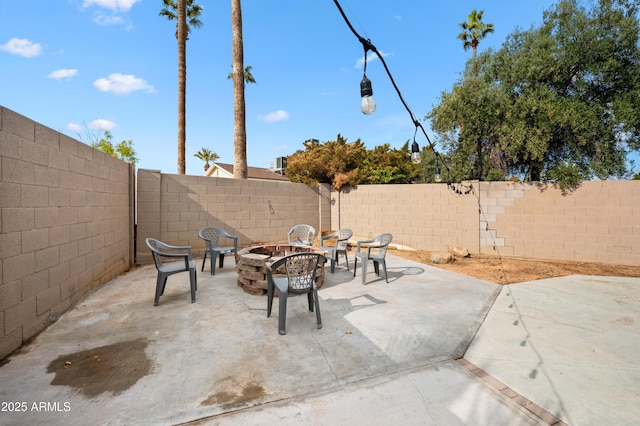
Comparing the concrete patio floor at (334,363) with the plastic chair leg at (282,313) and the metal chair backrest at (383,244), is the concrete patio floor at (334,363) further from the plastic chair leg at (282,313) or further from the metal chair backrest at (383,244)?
the metal chair backrest at (383,244)

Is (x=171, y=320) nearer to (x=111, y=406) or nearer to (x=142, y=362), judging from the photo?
(x=142, y=362)

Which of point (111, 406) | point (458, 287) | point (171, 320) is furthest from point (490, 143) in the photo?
point (111, 406)

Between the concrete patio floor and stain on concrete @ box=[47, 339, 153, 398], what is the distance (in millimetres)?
14

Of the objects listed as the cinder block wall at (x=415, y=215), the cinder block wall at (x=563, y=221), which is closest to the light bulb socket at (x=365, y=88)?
the cinder block wall at (x=415, y=215)

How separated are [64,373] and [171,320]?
108 cm

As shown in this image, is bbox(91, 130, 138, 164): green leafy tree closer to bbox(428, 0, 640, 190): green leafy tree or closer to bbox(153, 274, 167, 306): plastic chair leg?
bbox(153, 274, 167, 306): plastic chair leg

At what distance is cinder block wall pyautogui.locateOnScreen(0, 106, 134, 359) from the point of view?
8.10ft

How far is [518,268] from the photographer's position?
6191 mm

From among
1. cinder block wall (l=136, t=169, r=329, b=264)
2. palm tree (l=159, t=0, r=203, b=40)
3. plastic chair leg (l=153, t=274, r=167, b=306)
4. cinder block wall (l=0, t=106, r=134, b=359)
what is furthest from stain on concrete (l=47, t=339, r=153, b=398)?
palm tree (l=159, t=0, r=203, b=40)

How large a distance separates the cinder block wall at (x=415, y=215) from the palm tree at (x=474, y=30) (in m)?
11.2

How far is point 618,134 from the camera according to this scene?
7148 mm

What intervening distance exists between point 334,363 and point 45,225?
347 centimetres

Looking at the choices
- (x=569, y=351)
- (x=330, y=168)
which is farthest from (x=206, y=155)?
(x=569, y=351)

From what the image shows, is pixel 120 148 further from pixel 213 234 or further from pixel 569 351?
pixel 569 351
